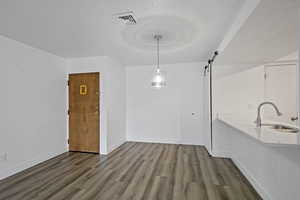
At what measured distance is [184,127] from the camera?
15.2ft

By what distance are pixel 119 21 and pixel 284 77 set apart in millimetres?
3599

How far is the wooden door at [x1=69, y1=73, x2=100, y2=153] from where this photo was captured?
12.8 feet

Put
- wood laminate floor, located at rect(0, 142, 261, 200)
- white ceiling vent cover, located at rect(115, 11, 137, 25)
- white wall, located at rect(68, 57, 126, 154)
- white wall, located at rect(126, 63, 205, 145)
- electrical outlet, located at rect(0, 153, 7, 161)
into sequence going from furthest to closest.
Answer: white wall, located at rect(126, 63, 205, 145)
white wall, located at rect(68, 57, 126, 154)
electrical outlet, located at rect(0, 153, 7, 161)
wood laminate floor, located at rect(0, 142, 261, 200)
white ceiling vent cover, located at rect(115, 11, 137, 25)

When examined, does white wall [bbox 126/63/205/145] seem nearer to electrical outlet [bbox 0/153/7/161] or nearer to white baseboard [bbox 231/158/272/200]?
white baseboard [bbox 231/158/272/200]

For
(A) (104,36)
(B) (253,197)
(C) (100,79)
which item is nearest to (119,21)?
(A) (104,36)

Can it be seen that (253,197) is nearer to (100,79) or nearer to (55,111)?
(100,79)

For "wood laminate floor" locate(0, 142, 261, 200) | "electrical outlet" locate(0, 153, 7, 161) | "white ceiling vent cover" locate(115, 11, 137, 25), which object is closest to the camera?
"white ceiling vent cover" locate(115, 11, 137, 25)

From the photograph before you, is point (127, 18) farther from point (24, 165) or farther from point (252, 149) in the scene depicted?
point (24, 165)

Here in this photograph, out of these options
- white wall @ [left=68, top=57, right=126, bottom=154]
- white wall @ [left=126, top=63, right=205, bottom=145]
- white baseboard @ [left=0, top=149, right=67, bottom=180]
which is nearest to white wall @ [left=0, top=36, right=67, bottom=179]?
white baseboard @ [left=0, top=149, right=67, bottom=180]

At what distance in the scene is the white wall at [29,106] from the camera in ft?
8.71

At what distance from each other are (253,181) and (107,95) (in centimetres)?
336

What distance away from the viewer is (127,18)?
2.01 meters

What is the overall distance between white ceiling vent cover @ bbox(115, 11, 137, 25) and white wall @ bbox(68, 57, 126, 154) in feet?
6.35

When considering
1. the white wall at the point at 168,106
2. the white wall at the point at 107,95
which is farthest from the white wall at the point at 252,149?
the white wall at the point at 107,95
